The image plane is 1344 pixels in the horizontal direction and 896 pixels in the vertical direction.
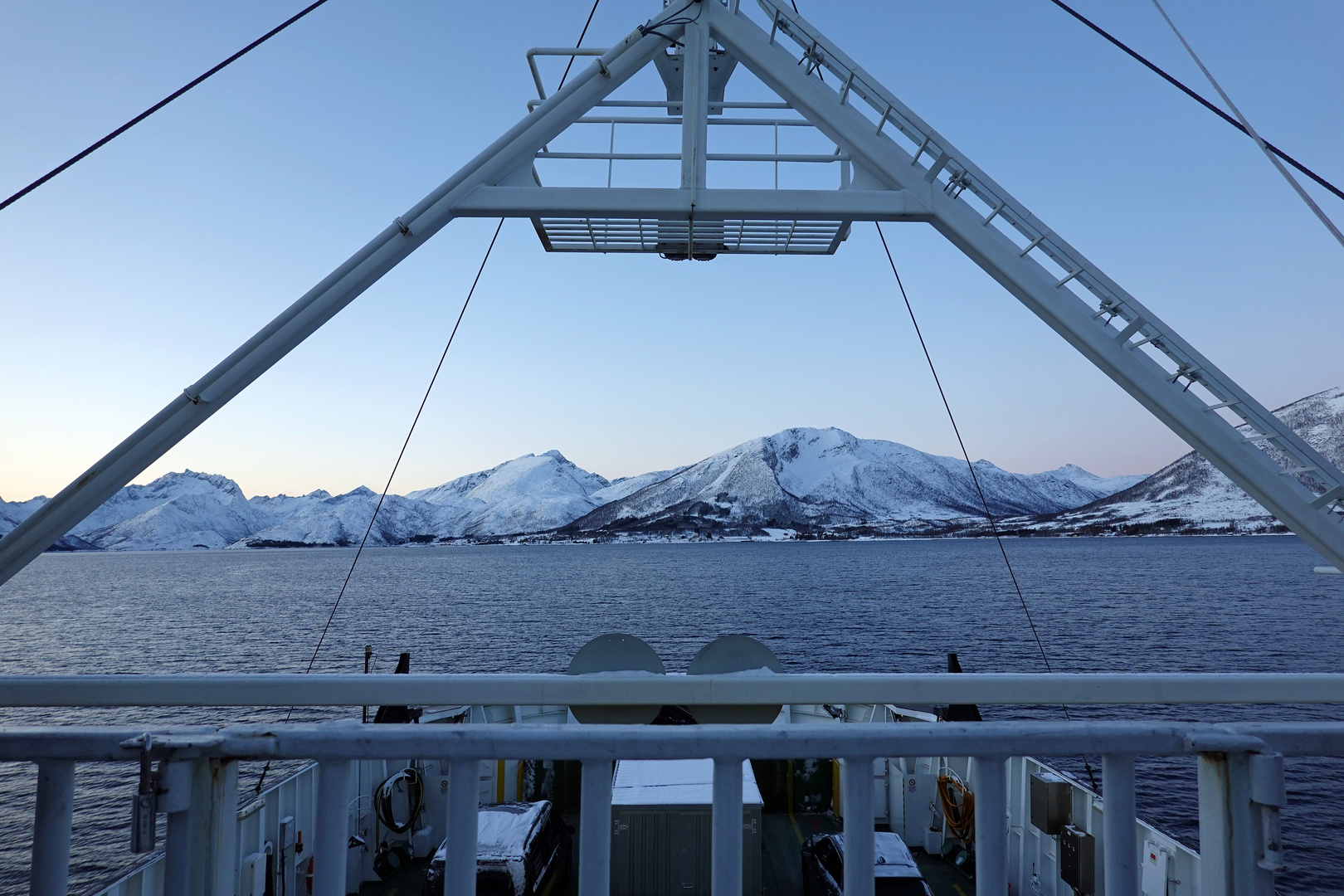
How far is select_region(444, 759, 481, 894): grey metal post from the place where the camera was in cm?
204

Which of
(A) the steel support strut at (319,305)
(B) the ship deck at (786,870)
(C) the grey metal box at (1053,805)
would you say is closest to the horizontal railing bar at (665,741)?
(A) the steel support strut at (319,305)

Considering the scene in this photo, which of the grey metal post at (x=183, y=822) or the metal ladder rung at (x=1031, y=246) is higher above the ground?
the metal ladder rung at (x=1031, y=246)

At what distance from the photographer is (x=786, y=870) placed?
1155cm

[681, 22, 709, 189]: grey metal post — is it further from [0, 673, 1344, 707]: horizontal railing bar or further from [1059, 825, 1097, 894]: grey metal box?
[1059, 825, 1097, 894]: grey metal box

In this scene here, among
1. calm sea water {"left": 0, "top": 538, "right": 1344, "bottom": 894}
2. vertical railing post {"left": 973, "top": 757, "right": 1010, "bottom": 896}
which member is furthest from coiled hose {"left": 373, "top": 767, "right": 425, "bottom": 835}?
vertical railing post {"left": 973, "top": 757, "right": 1010, "bottom": 896}

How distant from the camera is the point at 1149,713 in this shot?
1673 inches

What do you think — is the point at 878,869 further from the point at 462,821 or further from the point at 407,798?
the point at 462,821

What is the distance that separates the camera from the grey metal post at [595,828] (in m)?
2.06

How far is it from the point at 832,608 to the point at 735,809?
89597 millimetres

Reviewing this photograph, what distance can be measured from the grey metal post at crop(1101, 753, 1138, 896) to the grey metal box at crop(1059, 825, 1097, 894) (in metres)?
7.92

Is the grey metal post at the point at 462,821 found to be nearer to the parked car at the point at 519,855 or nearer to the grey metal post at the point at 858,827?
the grey metal post at the point at 858,827

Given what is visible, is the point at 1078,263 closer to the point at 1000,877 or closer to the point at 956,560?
the point at 1000,877

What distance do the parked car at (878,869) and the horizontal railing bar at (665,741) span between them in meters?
6.72

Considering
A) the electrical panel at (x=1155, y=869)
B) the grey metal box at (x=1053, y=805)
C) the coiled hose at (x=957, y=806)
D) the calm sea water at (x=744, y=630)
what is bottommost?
the calm sea water at (x=744, y=630)
